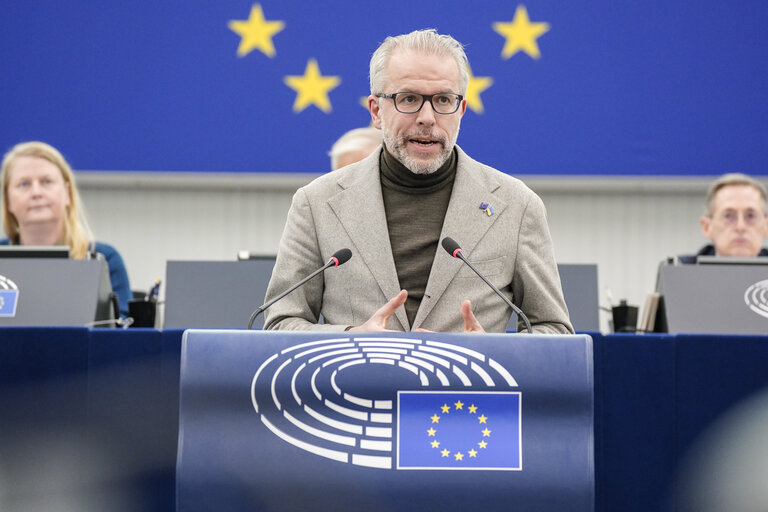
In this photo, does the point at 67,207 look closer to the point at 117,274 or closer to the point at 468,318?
the point at 117,274

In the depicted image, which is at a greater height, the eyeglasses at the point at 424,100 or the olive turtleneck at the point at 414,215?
the eyeglasses at the point at 424,100

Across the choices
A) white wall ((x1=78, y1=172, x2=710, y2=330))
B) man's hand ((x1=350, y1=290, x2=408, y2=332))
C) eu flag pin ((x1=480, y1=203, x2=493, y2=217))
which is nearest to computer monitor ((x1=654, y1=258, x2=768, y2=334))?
eu flag pin ((x1=480, y1=203, x2=493, y2=217))

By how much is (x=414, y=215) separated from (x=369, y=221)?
0.44ft

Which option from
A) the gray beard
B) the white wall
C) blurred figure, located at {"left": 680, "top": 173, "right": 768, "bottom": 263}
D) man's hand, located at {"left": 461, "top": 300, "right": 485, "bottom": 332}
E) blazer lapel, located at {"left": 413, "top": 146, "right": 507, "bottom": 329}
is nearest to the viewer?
man's hand, located at {"left": 461, "top": 300, "right": 485, "bottom": 332}

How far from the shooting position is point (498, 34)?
5438 mm

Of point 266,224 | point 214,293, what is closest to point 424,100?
point 214,293

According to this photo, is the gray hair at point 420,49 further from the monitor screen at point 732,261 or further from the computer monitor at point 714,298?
the monitor screen at point 732,261

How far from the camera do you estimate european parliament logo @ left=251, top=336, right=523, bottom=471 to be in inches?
56.6

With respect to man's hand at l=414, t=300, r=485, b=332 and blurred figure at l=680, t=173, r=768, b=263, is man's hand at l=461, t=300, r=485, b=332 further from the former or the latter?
blurred figure at l=680, t=173, r=768, b=263

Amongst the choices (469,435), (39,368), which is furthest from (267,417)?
(39,368)

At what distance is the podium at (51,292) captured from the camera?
9.67 feet

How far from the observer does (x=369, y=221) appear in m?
2.18

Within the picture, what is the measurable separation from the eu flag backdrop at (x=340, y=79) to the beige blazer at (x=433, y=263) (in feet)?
10.5

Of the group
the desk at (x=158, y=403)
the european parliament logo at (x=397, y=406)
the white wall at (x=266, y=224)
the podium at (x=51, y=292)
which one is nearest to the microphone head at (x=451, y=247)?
the european parliament logo at (x=397, y=406)
